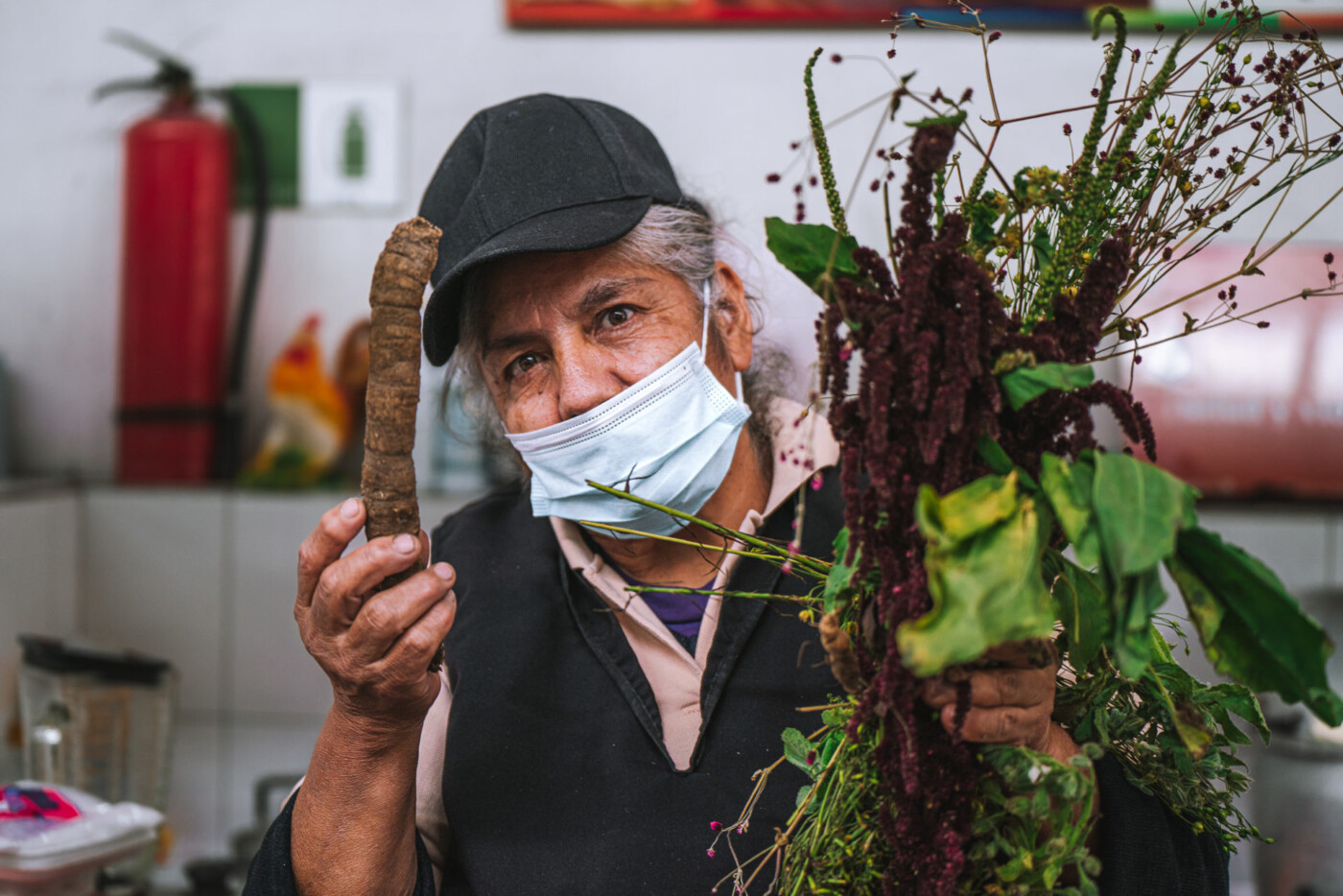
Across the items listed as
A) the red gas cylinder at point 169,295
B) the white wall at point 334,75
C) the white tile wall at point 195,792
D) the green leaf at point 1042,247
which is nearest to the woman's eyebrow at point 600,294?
the green leaf at point 1042,247

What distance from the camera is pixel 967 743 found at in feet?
2.18

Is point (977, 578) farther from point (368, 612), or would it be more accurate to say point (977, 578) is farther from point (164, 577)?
point (164, 577)

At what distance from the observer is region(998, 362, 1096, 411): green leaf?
58 centimetres

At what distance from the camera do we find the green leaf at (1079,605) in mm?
635

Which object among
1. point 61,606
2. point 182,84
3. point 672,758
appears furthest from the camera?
point 182,84

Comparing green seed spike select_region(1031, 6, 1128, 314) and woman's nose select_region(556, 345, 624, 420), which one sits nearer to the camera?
green seed spike select_region(1031, 6, 1128, 314)

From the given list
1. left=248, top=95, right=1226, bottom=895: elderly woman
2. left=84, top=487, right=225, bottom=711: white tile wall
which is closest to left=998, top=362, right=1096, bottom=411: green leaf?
left=248, top=95, right=1226, bottom=895: elderly woman

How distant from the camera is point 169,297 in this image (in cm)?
220

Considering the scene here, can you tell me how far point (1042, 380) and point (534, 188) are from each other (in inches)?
24.2

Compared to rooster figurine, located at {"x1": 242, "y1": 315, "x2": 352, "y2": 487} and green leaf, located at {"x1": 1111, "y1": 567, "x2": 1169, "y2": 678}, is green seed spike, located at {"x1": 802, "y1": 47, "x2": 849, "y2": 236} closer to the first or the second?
green leaf, located at {"x1": 1111, "y1": 567, "x2": 1169, "y2": 678}

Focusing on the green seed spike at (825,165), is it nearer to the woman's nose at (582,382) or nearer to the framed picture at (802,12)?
the woman's nose at (582,382)

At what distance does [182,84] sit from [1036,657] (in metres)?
2.30

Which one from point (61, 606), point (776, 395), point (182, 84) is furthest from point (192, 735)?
point (776, 395)

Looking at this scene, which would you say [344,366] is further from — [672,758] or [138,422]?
[672,758]
